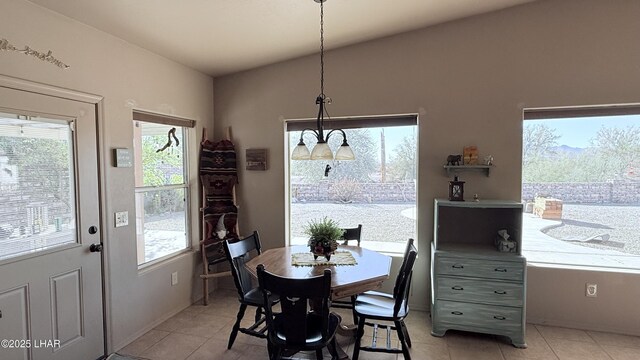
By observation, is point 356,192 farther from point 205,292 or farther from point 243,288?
point 205,292

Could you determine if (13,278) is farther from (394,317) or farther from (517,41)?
(517,41)

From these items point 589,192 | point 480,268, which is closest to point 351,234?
point 480,268

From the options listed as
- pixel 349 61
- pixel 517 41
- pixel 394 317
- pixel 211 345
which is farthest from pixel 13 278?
pixel 517 41

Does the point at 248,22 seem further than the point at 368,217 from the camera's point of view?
No

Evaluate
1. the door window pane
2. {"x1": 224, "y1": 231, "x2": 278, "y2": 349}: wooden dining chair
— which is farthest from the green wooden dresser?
the door window pane

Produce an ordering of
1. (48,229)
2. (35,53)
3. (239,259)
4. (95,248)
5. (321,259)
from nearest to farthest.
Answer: (35,53) → (48,229) → (95,248) → (321,259) → (239,259)

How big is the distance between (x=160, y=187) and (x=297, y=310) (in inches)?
82.4

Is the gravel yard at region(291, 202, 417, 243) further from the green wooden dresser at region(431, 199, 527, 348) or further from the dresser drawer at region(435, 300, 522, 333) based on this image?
the dresser drawer at region(435, 300, 522, 333)

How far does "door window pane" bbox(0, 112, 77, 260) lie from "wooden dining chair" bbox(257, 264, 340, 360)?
1543 mm

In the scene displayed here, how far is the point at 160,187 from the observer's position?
10.6 ft

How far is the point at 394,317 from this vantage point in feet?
7.58

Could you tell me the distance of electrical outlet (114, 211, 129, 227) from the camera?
8.81 feet

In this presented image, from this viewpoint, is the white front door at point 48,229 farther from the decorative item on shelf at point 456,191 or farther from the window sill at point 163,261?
the decorative item on shelf at point 456,191

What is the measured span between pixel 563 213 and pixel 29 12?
4.60 m
